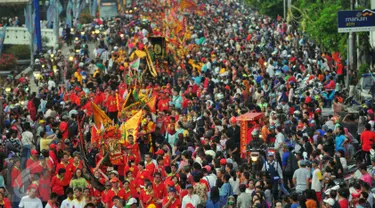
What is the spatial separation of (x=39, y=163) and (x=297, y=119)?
7.38 m

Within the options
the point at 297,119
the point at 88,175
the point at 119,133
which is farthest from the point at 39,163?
the point at 297,119

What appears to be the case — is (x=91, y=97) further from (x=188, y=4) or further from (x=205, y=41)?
(x=188, y=4)

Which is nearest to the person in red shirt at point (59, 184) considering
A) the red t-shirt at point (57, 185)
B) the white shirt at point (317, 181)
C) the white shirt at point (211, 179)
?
the red t-shirt at point (57, 185)

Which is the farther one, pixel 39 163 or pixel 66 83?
pixel 66 83

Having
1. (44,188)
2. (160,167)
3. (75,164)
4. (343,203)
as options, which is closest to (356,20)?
(160,167)

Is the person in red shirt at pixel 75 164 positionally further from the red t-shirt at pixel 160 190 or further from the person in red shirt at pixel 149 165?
the red t-shirt at pixel 160 190

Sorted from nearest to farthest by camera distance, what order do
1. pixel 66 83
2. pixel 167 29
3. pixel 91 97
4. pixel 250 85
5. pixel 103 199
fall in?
pixel 103 199, pixel 91 97, pixel 250 85, pixel 66 83, pixel 167 29

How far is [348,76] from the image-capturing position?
35.0 m

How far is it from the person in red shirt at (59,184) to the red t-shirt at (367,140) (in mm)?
6093

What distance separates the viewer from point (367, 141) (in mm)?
22844

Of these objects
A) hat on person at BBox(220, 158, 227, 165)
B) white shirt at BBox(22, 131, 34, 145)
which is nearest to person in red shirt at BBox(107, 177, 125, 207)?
hat on person at BBox(220, 158, 227, 165)

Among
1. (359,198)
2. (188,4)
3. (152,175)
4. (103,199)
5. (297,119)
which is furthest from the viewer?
(188,4)

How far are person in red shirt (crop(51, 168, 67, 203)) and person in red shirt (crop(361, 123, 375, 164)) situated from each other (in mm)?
6055

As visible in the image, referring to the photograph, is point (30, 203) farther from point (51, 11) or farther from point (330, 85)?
point (51, 11)
